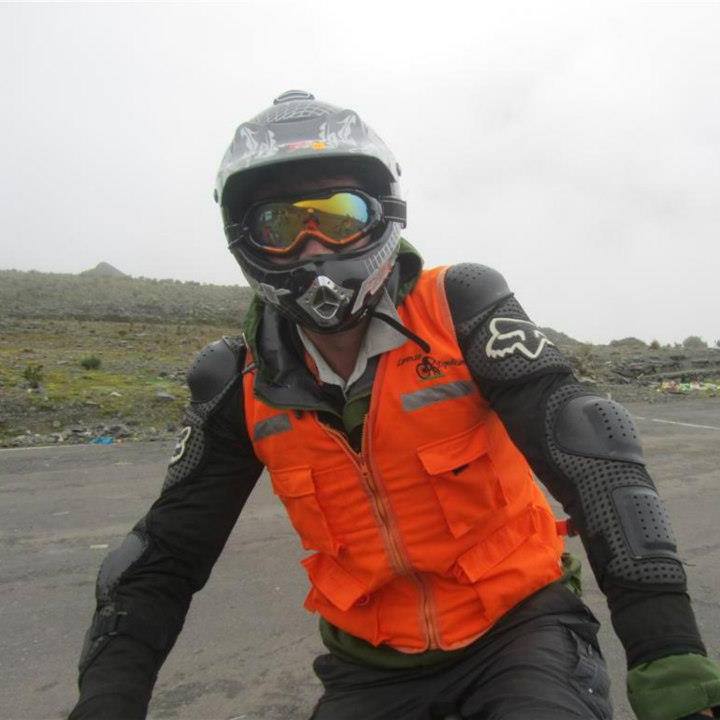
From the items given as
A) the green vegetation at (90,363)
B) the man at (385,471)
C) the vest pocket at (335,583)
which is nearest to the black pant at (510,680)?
the man at (385,471)

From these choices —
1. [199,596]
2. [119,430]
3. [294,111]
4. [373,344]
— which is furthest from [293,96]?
[119,430]

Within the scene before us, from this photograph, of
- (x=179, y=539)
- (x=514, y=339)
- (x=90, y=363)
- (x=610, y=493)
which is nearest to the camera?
(x=610, y=493)

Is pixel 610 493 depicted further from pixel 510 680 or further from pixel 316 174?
pixel 316 174

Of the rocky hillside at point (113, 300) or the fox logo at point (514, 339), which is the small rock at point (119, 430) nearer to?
the fox logo at point (514, 339)

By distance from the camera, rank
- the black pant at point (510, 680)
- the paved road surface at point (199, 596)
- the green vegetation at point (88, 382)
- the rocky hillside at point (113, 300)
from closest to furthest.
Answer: the black pant at point (510, 680)
the paved road surface at point (199, 596)
the green vegetation at point (88, 382)
the rocky hillside at point (113, 300)

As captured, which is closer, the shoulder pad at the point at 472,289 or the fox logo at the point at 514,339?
the fox logo at the point at 514,339

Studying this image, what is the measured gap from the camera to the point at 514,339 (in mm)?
2107

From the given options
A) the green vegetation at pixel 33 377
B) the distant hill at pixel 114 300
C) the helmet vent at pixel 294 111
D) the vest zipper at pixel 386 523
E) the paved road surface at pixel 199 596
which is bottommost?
the distant hill at pixel 114 300

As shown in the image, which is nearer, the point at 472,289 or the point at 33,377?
the point at 472,289

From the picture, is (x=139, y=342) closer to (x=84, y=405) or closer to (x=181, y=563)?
(x=84, y=405)

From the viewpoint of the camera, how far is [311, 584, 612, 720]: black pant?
1.86 m

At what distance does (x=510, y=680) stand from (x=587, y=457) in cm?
60

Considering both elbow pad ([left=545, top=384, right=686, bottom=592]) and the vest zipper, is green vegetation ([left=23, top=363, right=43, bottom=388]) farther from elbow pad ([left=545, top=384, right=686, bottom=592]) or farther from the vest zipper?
elbow pad ([left=545, top=384, right=686, bottom=592])

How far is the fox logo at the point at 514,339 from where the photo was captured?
2090mm
